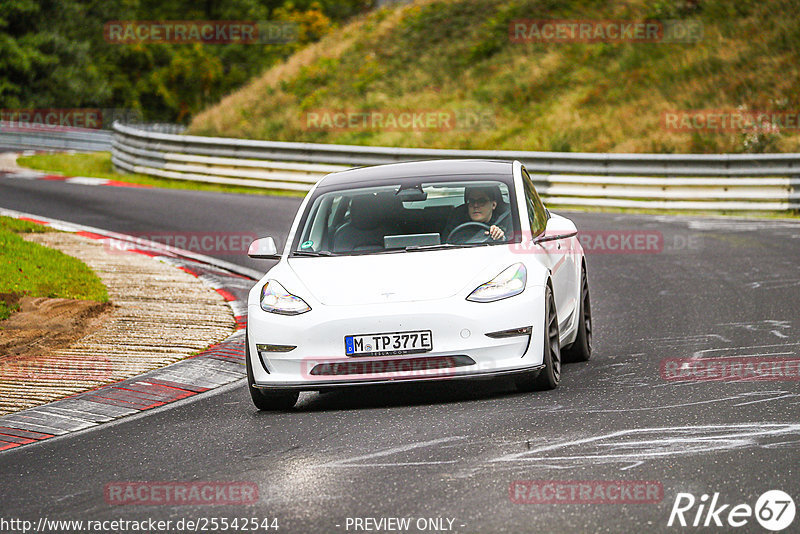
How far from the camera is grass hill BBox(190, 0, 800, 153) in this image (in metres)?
29.1

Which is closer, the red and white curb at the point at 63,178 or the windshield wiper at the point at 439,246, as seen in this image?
the windshield wiper at the point at 439,246

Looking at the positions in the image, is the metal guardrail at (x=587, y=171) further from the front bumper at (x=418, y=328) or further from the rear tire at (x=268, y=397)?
the rear tire at (x=268, y=397)

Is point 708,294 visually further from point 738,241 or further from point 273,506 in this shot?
point 273,506

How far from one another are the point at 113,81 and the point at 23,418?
67.0 m

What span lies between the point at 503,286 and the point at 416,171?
1705mm

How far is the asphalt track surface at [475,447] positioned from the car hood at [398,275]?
0.73 metres

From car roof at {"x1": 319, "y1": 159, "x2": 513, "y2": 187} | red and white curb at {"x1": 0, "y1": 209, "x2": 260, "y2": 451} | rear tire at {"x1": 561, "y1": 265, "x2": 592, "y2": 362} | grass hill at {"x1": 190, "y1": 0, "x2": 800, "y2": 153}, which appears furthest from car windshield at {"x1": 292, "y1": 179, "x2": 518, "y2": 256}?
grass hill at {"x1": 190, "y1": 0, "x2": 800, "y2": 153}

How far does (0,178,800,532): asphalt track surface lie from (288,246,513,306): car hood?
73cm

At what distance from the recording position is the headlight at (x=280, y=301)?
779 centimetres

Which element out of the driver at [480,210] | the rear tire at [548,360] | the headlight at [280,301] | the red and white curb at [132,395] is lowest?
the red and white curb at [132,395]

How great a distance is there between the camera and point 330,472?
20.1 ft

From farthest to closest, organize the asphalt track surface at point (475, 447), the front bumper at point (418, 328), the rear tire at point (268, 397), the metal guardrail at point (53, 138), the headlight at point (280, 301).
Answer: the metal guardrail at point (53, 138) < the rear tire at point (268, 397) < the headlight at point (280, 301) < the front bumper at point (418, 328) < the asphalt track surface at point (475, 447)

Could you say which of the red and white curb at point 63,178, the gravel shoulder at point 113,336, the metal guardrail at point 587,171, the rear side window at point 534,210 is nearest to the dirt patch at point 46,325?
the gravel shoulder at point 113,336

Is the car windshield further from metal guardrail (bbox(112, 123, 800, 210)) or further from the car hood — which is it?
metal guardrail (bbox(112, 123, 800, 210))
